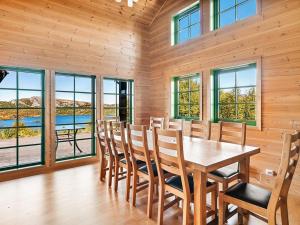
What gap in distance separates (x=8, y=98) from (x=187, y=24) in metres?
3.94

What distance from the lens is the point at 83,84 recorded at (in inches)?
172

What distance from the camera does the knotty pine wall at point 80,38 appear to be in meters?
3.52

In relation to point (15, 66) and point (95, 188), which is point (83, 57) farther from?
point (95, 188)

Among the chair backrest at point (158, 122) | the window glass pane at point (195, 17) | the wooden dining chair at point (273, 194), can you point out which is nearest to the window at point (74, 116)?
the chair backrest at point (158, 122)

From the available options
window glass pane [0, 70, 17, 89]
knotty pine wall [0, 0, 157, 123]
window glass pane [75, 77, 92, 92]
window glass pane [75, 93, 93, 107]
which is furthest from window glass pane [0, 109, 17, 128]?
window glass pane [75, 77, 92, 92]

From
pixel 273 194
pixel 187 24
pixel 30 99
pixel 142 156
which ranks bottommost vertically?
pixel 273 194

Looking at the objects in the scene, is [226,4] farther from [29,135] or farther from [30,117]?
[29,135]

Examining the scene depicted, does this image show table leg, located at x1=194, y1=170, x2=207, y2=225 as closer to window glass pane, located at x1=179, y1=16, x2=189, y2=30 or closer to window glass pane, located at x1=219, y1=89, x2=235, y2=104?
window glass pane, located at x1=219, y1=89, x2=235, y2=104

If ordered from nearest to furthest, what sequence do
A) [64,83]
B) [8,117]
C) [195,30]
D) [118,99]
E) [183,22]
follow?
[8,117], [64,83], [195,30], [183,22], [118,99]

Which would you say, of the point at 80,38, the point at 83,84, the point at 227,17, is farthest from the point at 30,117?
the point at 227,17

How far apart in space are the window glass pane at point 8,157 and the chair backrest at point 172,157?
121 inches

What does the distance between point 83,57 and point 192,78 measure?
2426 millimetres

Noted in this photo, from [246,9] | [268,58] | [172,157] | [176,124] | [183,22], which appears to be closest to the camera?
[172,157]

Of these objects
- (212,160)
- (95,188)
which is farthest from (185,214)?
(95,188)
